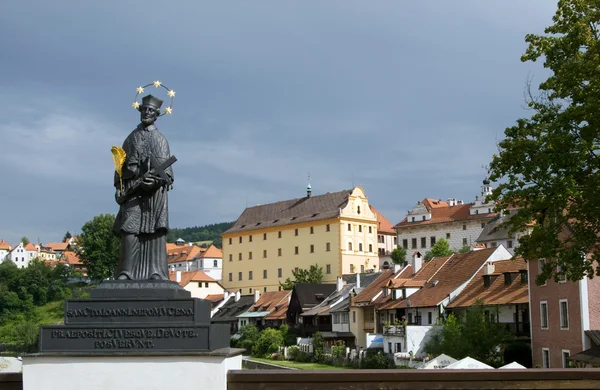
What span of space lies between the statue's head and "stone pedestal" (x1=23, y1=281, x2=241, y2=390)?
2658mm

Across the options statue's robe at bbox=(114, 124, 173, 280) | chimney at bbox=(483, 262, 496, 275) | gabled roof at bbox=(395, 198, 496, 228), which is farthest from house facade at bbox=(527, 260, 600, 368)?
gabled roof at bbox=(395, 198, 496, 228)

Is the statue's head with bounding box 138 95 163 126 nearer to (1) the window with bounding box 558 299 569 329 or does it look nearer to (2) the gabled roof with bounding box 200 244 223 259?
(1) the window with bounding box 558 299 569 329

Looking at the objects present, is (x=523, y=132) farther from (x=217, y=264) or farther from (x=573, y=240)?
(x=217, y=264)

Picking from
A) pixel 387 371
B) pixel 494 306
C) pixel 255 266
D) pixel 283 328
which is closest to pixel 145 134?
pixel 387 371

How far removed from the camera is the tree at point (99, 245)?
10650cm

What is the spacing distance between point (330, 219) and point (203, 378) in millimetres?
97384

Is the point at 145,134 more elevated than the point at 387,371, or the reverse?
the point at 145,134

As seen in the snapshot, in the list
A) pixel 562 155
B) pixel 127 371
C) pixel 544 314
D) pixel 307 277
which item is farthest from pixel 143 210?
pixel 307 277

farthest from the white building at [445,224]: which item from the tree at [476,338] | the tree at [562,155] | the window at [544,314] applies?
the tree at [562,155]

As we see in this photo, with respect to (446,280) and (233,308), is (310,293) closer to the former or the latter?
(233,308)

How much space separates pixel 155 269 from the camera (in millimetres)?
10047

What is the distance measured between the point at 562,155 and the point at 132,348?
15.8 m

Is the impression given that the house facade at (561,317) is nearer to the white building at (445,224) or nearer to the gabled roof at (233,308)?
the gabled roof at (233,308)

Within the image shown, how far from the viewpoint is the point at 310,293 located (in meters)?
77.7
